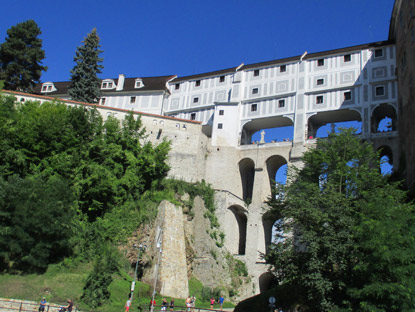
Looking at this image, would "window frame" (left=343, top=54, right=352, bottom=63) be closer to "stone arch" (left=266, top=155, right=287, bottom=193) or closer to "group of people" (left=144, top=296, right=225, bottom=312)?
"stone arch" (left=266, top=155, right=287, bottom=193)

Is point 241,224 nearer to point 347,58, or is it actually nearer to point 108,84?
point 347,58

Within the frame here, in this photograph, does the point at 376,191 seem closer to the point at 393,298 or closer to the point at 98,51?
the point at 393,298

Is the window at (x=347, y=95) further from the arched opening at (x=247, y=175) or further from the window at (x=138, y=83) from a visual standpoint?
the window at (x=138, y=83)

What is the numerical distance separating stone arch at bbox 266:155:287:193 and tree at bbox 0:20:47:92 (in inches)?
1057

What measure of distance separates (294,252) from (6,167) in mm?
21453

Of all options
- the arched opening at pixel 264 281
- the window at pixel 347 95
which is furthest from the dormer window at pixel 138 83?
the arched opening at pixel 264 281

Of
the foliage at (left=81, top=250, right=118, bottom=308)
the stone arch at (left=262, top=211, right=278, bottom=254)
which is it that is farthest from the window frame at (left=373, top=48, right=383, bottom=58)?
the foliage at (left=81, top=250, right=118, bottom=308)

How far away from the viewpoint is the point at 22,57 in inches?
1838

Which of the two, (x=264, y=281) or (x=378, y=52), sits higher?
(x=378, y=52)

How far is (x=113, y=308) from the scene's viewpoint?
83.3ft

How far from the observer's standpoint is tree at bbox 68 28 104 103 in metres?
47.1

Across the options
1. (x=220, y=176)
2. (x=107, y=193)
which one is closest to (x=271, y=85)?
(x=220, y=176)

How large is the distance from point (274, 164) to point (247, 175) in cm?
335

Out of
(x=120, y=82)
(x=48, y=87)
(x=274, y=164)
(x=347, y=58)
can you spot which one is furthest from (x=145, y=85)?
(x=347, y=58)
